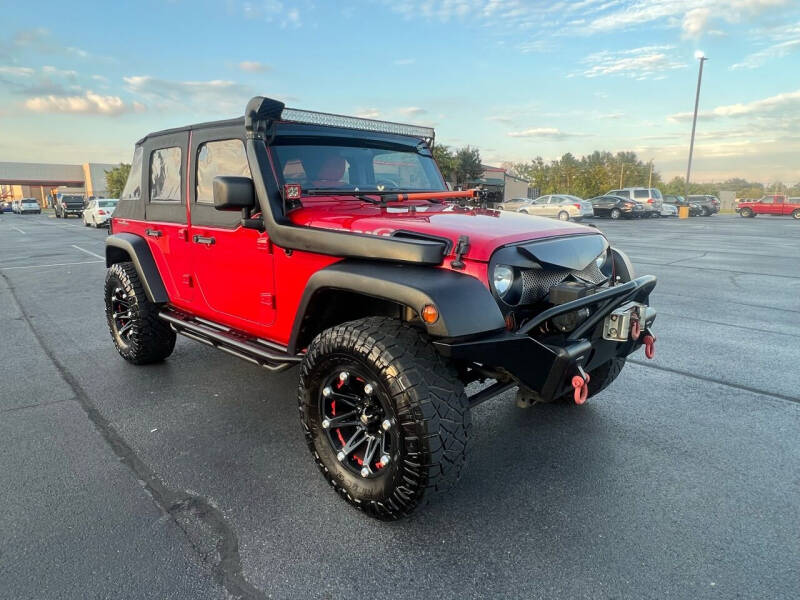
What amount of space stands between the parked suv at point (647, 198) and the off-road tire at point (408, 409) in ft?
109

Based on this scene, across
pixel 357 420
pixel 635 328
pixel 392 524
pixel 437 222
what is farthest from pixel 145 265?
pixel 635 328

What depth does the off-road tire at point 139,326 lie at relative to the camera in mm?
4449

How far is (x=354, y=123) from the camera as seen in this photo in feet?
12.1

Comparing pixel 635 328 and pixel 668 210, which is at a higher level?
pixel 635 328

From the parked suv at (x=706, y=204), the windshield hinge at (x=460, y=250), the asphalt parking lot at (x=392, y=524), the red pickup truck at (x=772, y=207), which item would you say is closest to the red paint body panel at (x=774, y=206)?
the red pickup truck at (x=772, y=207)

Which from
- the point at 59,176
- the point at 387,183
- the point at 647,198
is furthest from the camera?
the point at 59,176

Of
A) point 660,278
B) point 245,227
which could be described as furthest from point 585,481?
point 660,278

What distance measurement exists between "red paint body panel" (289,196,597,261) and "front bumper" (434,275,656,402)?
0.39 metres

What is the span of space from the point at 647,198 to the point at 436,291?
34.4m

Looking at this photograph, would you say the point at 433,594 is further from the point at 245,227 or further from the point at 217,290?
the point at 217,290

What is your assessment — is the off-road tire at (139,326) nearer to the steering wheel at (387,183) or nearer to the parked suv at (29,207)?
the steering wheel at (387,183)

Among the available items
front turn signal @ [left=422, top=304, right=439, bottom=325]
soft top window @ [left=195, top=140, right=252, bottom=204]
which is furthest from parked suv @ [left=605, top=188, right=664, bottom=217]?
front turn signal @ [left=422, top=304, right=439, bottom=325]

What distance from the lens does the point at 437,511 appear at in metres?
2.66

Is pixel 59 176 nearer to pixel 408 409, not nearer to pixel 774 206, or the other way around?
pixel 774 206
